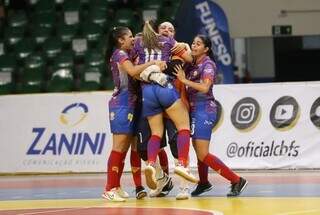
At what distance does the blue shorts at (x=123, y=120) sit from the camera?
897 cm

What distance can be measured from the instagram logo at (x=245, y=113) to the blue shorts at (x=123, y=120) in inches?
184

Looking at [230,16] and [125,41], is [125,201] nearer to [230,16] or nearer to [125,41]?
[125,41]

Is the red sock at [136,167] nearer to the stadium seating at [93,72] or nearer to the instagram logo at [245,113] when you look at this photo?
the instagram logo at [245,113]

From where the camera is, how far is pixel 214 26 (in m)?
17.7

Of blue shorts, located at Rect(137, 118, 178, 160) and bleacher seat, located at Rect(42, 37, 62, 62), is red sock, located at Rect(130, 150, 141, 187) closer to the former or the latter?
blue shorts, located at Rect(137, 118, 178, 160)

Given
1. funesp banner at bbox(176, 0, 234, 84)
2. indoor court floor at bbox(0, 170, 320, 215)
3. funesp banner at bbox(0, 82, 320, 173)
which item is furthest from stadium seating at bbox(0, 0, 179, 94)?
indoor court floor at bbox(0, 170, 320, 215)

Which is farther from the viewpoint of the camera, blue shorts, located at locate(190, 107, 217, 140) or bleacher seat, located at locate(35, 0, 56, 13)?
bleacher seat, located at locate(35, 0, 56, 13)

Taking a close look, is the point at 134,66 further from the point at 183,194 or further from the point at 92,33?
the point at 92,33

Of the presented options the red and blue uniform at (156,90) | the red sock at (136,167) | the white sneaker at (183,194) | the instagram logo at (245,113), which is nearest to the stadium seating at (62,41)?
the instagram logo at (245,113)

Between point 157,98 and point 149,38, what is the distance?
66 centimetres

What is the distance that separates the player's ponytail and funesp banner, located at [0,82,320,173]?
4838mm

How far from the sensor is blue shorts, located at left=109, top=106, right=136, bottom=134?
8969mm

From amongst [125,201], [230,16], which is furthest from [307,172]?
[230,16]

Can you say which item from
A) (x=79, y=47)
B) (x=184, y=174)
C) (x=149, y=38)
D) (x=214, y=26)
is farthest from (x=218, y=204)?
(x=79, y=47)
